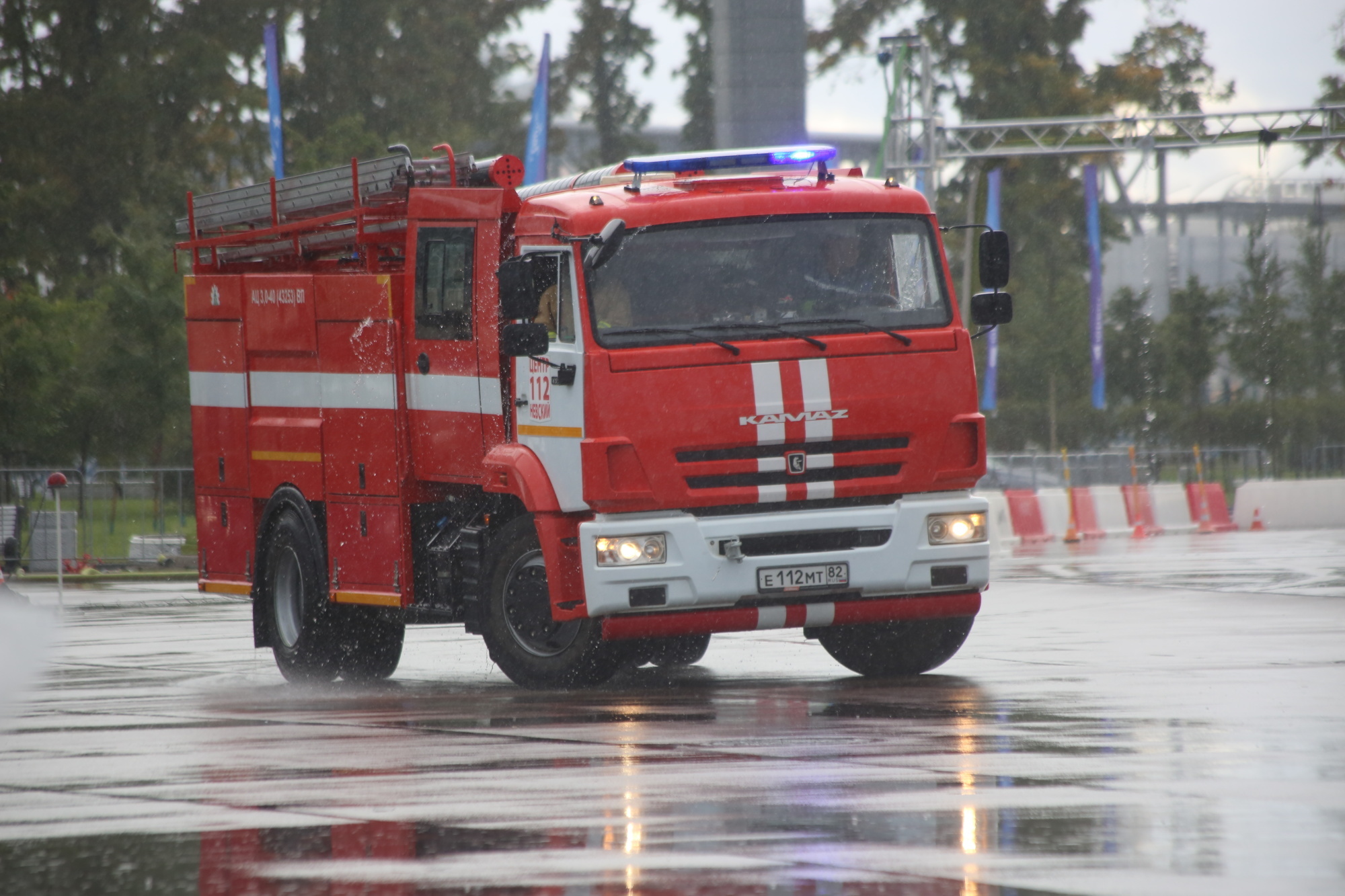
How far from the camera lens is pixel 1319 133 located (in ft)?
110

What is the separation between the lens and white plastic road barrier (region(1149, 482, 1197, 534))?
112ft

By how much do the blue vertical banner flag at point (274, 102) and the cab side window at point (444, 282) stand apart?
78.1 feet

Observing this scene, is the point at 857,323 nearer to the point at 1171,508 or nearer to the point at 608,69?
the point at 1171,508

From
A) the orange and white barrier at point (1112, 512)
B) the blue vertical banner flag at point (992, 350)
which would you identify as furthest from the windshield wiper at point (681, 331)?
the blue vertical banner flag at point (992, 350)

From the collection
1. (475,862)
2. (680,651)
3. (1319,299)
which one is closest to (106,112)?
(1319,299)

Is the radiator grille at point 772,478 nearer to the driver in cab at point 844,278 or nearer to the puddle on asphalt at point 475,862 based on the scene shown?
the driver in cab at point 844,278

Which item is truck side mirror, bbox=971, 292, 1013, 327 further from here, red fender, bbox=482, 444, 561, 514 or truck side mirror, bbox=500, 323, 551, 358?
red fender, bbox=482, 444, 561, 514

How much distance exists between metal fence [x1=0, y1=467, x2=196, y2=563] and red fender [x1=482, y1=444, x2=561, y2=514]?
17433 mm

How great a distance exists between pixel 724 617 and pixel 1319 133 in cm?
2479

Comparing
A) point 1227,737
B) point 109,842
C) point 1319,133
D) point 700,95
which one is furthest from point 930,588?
point 700,95

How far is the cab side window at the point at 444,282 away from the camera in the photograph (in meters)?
12.6

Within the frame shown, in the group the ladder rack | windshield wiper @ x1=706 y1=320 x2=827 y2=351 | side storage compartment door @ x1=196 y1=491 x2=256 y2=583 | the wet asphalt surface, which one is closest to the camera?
the wet asphalt surface

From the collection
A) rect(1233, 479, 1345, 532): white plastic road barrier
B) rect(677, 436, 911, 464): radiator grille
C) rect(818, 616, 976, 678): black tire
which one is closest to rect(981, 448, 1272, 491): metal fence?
rect(1233, 479, 1345, 532): white plastic road barrier

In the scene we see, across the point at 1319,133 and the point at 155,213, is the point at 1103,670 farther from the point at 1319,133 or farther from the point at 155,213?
the point at 155,213
